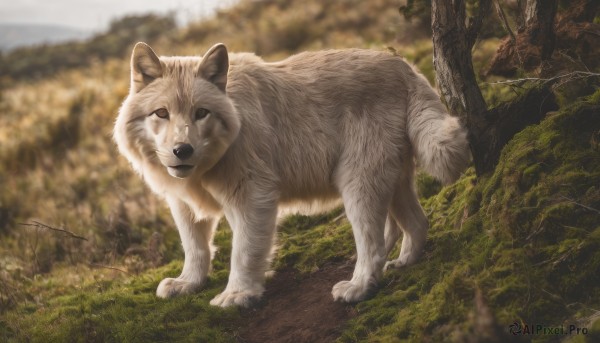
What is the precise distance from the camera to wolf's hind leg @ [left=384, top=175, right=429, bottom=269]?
5.48 m

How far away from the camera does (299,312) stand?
4.96 meters

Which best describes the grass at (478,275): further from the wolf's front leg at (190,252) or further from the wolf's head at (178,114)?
the wolf's head at (178,114)

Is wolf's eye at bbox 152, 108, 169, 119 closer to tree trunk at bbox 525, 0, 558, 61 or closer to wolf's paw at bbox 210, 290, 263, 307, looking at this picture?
wolf's paw at bbox 210, 290, 263, 307

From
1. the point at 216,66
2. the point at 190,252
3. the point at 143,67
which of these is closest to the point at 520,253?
the point at 216,66

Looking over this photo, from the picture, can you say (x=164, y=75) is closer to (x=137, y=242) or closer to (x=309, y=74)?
(x=309, y=74)

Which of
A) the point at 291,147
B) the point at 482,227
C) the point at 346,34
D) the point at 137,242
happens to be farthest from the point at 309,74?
the point at 346,34

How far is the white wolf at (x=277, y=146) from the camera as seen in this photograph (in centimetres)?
501

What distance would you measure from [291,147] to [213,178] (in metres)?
0.77

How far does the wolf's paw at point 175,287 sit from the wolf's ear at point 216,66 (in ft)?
6.06

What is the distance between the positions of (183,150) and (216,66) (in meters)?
0.90

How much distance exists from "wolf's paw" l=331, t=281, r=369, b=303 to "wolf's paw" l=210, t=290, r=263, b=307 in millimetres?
665

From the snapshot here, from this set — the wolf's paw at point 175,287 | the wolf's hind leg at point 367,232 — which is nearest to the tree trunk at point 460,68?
the wolf's hind leg at point 367,232

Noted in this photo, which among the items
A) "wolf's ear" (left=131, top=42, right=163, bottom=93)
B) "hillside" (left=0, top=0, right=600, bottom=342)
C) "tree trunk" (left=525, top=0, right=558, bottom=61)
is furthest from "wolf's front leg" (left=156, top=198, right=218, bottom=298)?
"tree trunk" (left=525, top=0, right=558, bottom=61)

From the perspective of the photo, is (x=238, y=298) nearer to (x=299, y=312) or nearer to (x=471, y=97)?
(x=299, y=312)
